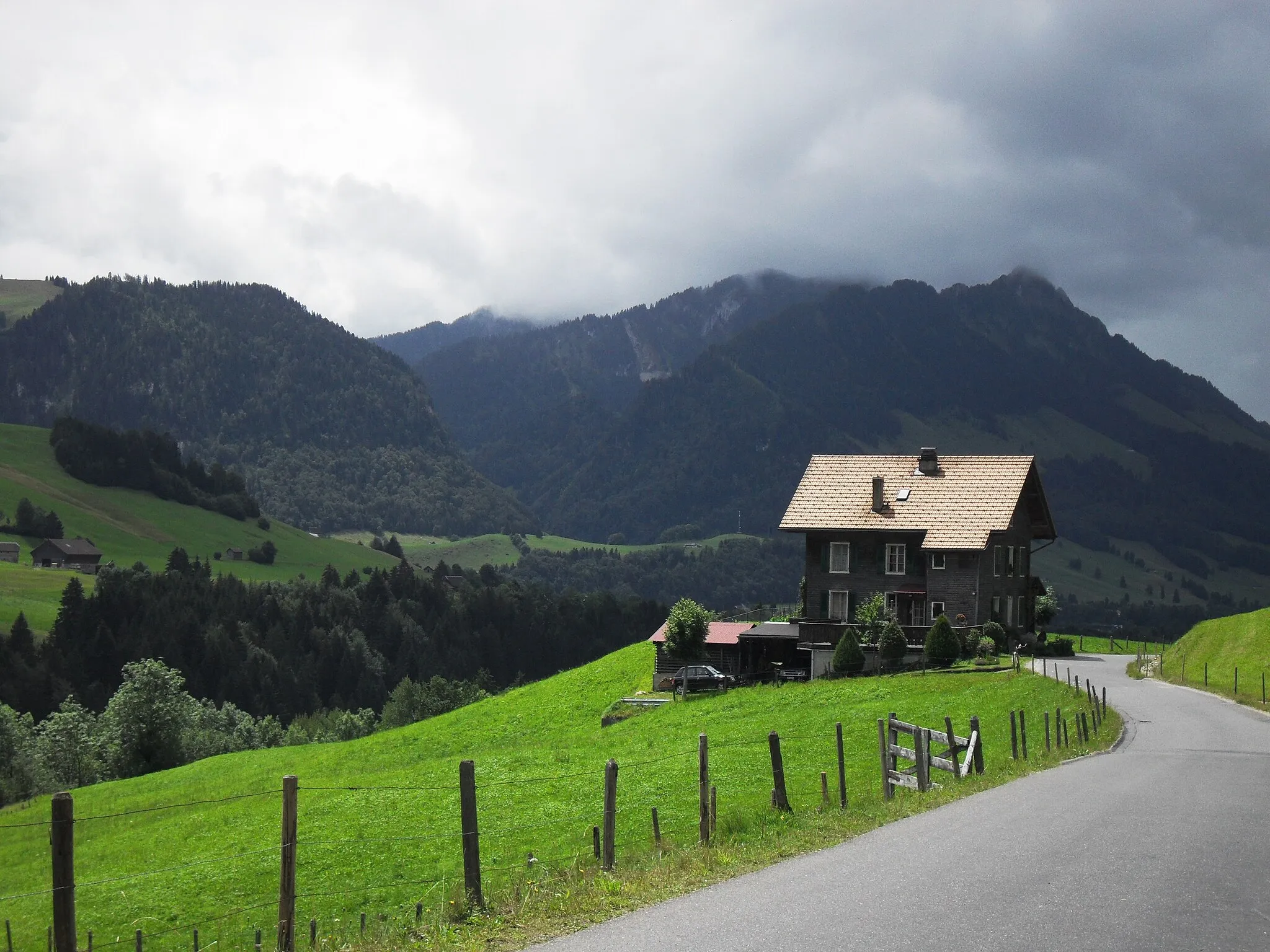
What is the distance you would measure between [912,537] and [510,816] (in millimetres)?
43408

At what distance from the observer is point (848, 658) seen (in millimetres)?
62875

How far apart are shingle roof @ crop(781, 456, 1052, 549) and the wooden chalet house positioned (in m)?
0.07

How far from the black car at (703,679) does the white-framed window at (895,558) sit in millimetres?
A: 12805

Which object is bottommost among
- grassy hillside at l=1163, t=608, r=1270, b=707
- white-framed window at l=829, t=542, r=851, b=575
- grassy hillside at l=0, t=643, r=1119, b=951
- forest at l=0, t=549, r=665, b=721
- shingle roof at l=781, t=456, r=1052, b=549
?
forest at l=0, t=549, r=665, b=721

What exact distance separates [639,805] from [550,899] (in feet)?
56.0

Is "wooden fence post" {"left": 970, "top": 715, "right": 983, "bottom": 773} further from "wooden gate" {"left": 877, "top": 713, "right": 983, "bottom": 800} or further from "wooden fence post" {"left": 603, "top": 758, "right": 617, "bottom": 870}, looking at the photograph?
"wooden fence post" {"left": 603, "top": 758, "right": 617, "bottom": 870}

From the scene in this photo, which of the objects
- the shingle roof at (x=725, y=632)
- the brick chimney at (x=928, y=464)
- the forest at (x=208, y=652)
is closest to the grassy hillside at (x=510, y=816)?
the shingle roof at (x=725, y=632)

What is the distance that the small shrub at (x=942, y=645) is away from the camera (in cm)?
6031

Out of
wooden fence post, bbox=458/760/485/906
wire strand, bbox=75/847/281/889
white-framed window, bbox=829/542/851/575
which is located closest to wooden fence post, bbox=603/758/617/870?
wooden fence post, bbox=458/760/485/906

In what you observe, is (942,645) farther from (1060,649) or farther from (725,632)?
(1060,649)

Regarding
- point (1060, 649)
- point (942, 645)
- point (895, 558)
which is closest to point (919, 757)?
point (942, 645)

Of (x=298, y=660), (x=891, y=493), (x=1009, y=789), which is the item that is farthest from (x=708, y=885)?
(x=298, y=660)

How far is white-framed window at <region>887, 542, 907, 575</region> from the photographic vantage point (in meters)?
71.5

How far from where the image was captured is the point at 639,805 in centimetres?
3158
